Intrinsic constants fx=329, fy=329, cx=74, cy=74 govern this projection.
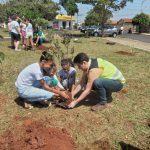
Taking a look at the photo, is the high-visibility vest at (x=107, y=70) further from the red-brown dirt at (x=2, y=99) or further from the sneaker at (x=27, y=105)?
the red-brown dirt at (x=2, y=99)

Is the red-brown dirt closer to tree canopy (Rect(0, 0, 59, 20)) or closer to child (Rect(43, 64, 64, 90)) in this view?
child (Rect(43, 64, 64, 90))

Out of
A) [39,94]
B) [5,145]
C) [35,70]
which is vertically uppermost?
[35,70]

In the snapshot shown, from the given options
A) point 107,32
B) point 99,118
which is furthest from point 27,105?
point 107,32

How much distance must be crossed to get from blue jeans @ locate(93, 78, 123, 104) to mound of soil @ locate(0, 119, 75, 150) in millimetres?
1148

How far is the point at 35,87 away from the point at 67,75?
0.89 metres

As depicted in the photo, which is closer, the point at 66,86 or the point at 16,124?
the point at 16,124

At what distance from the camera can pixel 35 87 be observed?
6.34 metres

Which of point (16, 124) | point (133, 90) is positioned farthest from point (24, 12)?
point (16, 124)

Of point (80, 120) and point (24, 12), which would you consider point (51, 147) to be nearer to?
point (80, 120)

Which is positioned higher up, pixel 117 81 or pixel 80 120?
pixel 117 81

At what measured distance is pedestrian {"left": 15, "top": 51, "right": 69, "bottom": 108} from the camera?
6016 mm

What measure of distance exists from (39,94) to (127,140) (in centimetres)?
191

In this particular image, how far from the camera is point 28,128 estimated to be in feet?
17.5

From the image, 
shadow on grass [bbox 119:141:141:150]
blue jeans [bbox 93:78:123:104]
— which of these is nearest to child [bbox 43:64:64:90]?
blue jeans [bbox 93:78:123:104]
